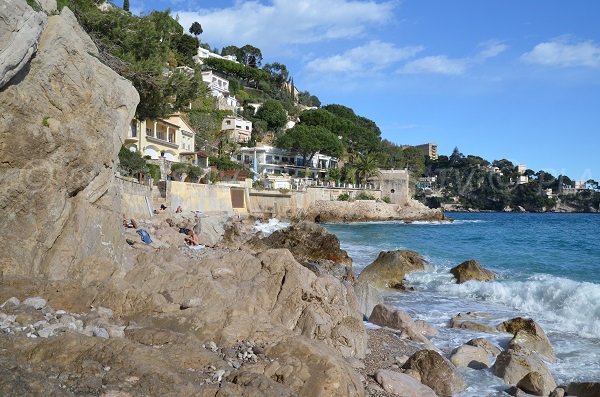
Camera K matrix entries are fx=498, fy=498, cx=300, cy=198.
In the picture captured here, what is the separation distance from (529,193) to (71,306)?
148 metres

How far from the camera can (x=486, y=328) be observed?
40.6 feet

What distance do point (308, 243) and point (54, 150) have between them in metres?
16.4

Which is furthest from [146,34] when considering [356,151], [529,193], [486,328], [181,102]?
[529,193]

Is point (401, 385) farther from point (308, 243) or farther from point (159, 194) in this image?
point (159, 194)

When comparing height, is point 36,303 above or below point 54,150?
below

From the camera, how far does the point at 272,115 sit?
90812 mm

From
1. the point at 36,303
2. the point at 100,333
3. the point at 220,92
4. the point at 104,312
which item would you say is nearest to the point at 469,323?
the point at 104,312

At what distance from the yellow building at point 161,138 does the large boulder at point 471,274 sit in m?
25.0

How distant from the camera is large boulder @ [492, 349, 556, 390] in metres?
8.63

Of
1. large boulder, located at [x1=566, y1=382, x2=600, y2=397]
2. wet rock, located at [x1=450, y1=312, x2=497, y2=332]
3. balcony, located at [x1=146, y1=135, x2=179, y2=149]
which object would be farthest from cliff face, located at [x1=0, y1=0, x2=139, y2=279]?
balcony, located at [x1=146, y1=135, x2=179, y2=149]

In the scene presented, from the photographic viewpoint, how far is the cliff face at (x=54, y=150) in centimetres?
769

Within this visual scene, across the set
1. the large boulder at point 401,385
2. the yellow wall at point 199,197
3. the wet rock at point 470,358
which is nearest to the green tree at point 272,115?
the yellow wall at point 199,197

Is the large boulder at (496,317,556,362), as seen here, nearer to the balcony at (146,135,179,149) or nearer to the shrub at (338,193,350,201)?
the balcony at (146,135,179,149)

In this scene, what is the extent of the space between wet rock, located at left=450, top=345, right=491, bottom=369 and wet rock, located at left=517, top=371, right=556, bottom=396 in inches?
45.9
